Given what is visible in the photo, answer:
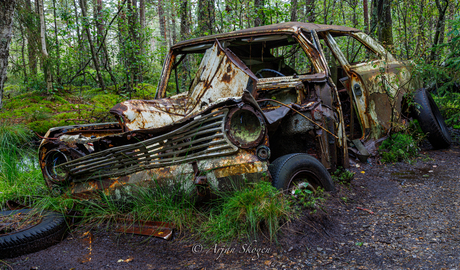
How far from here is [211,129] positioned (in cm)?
249

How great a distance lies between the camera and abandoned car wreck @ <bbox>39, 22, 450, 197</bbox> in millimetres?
2486

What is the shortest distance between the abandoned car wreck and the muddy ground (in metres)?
0.43

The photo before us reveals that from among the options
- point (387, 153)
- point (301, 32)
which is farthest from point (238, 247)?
A: point (387, 153)

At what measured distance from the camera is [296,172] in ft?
8.82

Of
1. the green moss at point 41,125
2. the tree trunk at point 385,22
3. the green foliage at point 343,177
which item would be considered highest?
the tree trunk at point 385,22

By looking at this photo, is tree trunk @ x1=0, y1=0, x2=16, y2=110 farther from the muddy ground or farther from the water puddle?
the water puddle

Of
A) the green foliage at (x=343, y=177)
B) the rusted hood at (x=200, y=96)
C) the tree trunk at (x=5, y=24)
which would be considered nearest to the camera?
the rusted hood at (x=200, y=96)

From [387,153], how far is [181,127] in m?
3.06

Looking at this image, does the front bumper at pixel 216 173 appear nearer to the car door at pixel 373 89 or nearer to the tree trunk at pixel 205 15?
the car door at pixel 373 89

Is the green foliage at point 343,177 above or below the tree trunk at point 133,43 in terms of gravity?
below

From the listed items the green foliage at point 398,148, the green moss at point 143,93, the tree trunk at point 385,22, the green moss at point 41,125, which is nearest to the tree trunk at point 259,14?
the tree trunk at point 385,22

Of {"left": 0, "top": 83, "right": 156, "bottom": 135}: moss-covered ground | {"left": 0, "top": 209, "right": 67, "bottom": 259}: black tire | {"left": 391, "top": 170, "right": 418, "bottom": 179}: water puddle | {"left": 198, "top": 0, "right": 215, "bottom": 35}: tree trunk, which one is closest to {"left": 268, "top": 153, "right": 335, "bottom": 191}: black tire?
{"left": 391, "top": 170, "right": 418, "bottom": 179}: water puddle

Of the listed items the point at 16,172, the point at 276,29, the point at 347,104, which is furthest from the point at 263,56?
the point at 16,172

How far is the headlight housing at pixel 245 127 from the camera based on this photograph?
2451 millimetres
